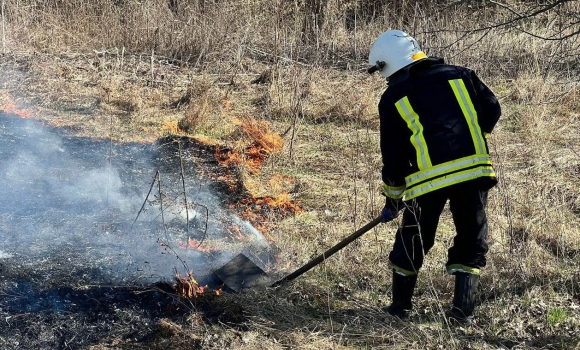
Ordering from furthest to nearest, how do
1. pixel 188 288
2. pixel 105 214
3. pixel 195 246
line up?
pixel 105 214, pixel 195 246, pixel 188 288

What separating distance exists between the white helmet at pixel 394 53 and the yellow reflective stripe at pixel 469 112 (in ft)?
1.01

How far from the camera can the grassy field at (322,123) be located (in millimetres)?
4477

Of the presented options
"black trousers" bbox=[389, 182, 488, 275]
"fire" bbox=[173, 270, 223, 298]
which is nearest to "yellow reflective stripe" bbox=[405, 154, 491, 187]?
"black trousers" bbox=[389, 182, 488, 275]

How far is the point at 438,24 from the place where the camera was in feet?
34.6

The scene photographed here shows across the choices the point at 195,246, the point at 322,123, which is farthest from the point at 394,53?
the point at 322,123

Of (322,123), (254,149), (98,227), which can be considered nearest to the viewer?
(98,227)

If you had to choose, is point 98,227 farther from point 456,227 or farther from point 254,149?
point 456,227

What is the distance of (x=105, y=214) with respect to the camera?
586cm

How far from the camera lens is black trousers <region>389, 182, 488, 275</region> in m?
4.11

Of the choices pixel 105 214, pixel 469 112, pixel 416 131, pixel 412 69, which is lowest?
pixel 105 214

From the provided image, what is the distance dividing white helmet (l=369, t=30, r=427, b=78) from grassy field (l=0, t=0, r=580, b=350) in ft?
3.34

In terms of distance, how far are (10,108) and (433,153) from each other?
6676 millimetres

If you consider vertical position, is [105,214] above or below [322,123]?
below

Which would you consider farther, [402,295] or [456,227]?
[402,295]
